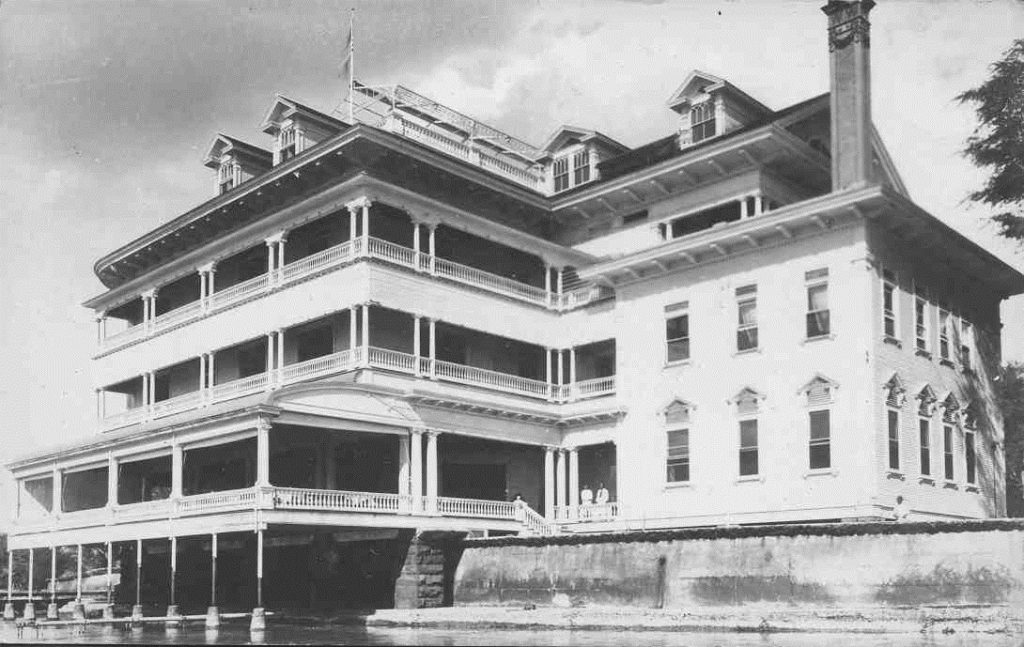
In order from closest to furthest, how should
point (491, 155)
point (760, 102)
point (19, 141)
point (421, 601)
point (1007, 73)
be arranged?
point (1007, 73) → point (19, 141) → point (421, 601) → point (760, 102) → point (491, 155)

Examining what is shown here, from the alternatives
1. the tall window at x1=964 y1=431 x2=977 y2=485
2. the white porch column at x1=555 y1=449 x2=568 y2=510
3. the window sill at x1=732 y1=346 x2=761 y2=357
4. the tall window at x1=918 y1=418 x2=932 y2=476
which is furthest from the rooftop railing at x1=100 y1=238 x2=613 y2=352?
the tall window at x1=964 y1=431 x2=977 y2=485

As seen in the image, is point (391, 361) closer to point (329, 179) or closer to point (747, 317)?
point (329, 179)

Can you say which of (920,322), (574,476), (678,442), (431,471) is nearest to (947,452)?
(920,322)

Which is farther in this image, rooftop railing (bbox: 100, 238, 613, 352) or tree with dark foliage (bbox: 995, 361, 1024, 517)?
tree with dark foliage (bbox: 995, 361, 1024, 517)

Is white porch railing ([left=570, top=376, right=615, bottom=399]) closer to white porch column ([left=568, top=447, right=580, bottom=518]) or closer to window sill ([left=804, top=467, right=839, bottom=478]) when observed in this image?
white porch column ([left=568, top=447, right=580, bottom=518])

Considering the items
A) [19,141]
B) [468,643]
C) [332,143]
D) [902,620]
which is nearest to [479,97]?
[332,143]

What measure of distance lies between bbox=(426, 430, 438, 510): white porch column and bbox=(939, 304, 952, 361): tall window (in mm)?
14824

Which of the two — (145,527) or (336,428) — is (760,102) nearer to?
(336,428)

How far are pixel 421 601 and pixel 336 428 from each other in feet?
17.3

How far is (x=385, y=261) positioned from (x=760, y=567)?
15.4 meters

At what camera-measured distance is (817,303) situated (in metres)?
31.1

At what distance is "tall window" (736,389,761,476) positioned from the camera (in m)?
31.9

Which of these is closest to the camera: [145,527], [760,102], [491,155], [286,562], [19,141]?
[19,141]

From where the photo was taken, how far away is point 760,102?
134 ft
